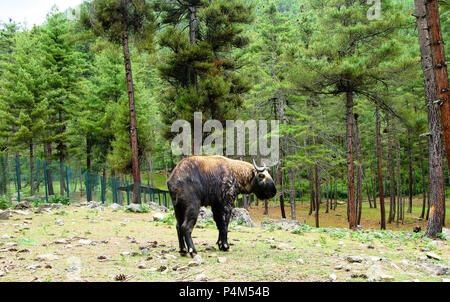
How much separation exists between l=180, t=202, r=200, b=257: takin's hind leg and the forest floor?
0.94ft

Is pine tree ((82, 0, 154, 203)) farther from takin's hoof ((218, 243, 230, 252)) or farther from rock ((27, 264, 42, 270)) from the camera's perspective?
rock ((27, 264, 42, 270))

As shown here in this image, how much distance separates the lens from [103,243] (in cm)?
810

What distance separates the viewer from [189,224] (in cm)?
690

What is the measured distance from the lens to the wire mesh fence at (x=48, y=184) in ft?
51.6

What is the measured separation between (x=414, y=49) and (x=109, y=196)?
18.9 m

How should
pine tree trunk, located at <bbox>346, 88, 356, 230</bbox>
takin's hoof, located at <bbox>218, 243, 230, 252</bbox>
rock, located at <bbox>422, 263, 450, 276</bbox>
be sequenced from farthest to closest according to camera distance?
pine tree trunk, located at <bbox>346, 88, 356, 230</bbox> < takin's hoof, located at <bbox>218, 243, 230, 252</bbox> < rock, located at <bbox>422, 263, 450, 276</bbox>

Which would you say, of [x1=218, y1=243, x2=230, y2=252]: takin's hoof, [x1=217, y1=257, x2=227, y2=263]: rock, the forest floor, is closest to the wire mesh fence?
the forest floor

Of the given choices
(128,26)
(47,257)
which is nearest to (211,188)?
(47,257)

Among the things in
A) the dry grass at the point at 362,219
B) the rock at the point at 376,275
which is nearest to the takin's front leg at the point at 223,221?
the rock at the point at 376,275
